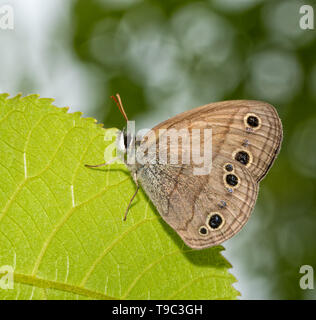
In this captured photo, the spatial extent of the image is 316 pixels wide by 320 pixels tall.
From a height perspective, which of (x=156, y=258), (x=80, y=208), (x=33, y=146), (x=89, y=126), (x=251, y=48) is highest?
(x=251, y=48)

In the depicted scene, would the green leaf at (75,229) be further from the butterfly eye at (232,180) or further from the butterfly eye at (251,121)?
the butterfly eye at (251,121)

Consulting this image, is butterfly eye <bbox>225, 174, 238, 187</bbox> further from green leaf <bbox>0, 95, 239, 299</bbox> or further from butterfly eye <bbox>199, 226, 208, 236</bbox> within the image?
green leaf <bbox>0, 95, 239, 299</bbox>

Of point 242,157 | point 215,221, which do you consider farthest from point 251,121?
point 215,221

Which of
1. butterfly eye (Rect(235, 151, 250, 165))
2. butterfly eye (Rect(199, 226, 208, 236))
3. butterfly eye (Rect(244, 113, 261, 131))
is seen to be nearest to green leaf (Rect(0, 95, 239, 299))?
butterfly eye (Rect(199, 226, 208, 236))

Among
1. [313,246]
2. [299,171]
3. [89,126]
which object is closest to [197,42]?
[299,171]

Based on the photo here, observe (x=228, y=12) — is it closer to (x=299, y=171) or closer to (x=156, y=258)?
(x=299, y=171)

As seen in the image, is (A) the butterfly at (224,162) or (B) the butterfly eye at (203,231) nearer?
(B) the butterfly eye at (203,231)

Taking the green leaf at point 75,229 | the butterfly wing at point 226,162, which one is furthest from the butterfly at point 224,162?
the green leaf at point 75,229
